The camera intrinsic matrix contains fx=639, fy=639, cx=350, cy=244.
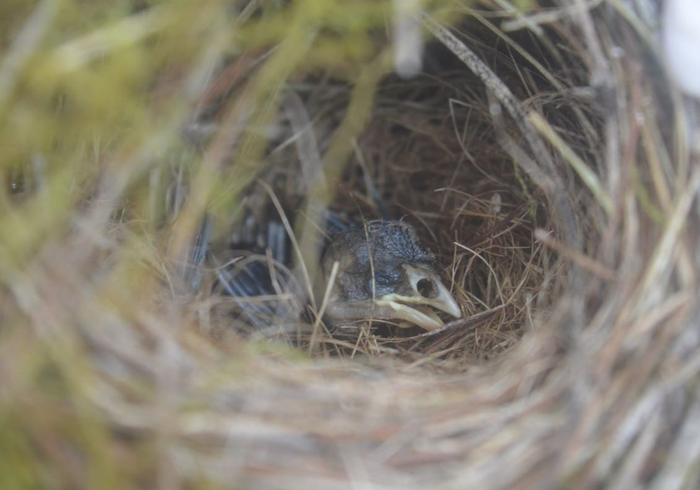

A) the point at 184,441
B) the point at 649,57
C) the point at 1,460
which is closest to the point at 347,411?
the point at 184,441

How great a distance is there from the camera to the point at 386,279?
5.61ft

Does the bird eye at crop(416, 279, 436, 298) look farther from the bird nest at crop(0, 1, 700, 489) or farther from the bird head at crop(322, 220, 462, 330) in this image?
the bird nest at crop(0, 1, 700, 489)

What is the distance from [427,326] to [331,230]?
0.54 meters

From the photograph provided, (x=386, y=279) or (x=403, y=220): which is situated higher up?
(x=403, y=220)

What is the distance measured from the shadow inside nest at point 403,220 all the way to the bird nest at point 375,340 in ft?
0.10

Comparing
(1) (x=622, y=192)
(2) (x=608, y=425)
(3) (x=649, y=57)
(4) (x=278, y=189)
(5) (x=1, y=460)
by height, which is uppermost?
(3) (x=649, y=57)

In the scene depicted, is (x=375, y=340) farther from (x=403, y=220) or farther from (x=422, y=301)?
(x=403, y=220)

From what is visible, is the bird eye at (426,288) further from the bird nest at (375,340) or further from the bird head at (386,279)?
the bird nest at (375,340)

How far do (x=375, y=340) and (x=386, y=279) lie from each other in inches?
6.9

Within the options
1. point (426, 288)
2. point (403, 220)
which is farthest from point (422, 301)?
point (403, 220)

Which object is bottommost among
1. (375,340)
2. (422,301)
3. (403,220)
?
(375,340)

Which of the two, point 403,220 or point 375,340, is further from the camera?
point 403,220

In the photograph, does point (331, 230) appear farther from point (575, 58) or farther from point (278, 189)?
point (575, 58)

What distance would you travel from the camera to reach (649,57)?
1134 mm
